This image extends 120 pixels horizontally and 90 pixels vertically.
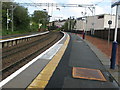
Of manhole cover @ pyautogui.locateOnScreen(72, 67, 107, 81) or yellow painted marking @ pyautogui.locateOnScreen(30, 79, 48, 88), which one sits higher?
yellow painted marking @ pyautogui.locateOnScreen(30, 79, 48, 88)

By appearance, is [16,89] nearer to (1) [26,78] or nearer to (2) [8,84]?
(2) [8,84]

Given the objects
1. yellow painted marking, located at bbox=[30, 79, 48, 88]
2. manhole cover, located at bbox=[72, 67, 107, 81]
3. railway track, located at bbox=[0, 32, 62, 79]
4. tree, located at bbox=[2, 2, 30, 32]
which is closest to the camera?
yellow painted marking, located at bbox=[30, 79, 48, 88]

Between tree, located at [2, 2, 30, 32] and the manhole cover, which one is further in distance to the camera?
tree, located at [2, 2, 30, 32]

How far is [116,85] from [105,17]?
65277 millimetres

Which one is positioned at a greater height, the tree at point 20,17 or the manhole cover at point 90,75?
the tree at point 20,17

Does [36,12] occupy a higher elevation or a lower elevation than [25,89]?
higher

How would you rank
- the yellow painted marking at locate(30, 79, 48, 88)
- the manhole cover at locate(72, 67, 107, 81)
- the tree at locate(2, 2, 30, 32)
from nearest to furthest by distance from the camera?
the yellow painted marking at locate(30, 79, 48, 88), the manhole cover at locate(72, 67, 107, 81), the tree at locate(2, 2, 30, 32)

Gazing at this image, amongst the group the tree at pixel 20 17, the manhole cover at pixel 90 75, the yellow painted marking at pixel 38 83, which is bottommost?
the manhole cover at pixel 90 75

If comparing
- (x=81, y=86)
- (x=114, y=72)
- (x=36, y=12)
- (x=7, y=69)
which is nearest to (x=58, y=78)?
(x=81, y=86)

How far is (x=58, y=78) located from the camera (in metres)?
5.45

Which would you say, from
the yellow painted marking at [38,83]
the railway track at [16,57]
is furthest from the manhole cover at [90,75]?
the railway track at [16,57]

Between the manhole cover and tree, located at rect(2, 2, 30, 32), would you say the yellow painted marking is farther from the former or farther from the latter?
tree, located at rect(2, 2, 30, 32)

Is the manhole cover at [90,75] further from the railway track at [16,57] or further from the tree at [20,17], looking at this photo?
the tree at [20,17]

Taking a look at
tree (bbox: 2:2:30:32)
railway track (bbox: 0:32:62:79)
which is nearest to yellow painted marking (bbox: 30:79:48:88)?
railway track (bbox: 0:32:62:79)
